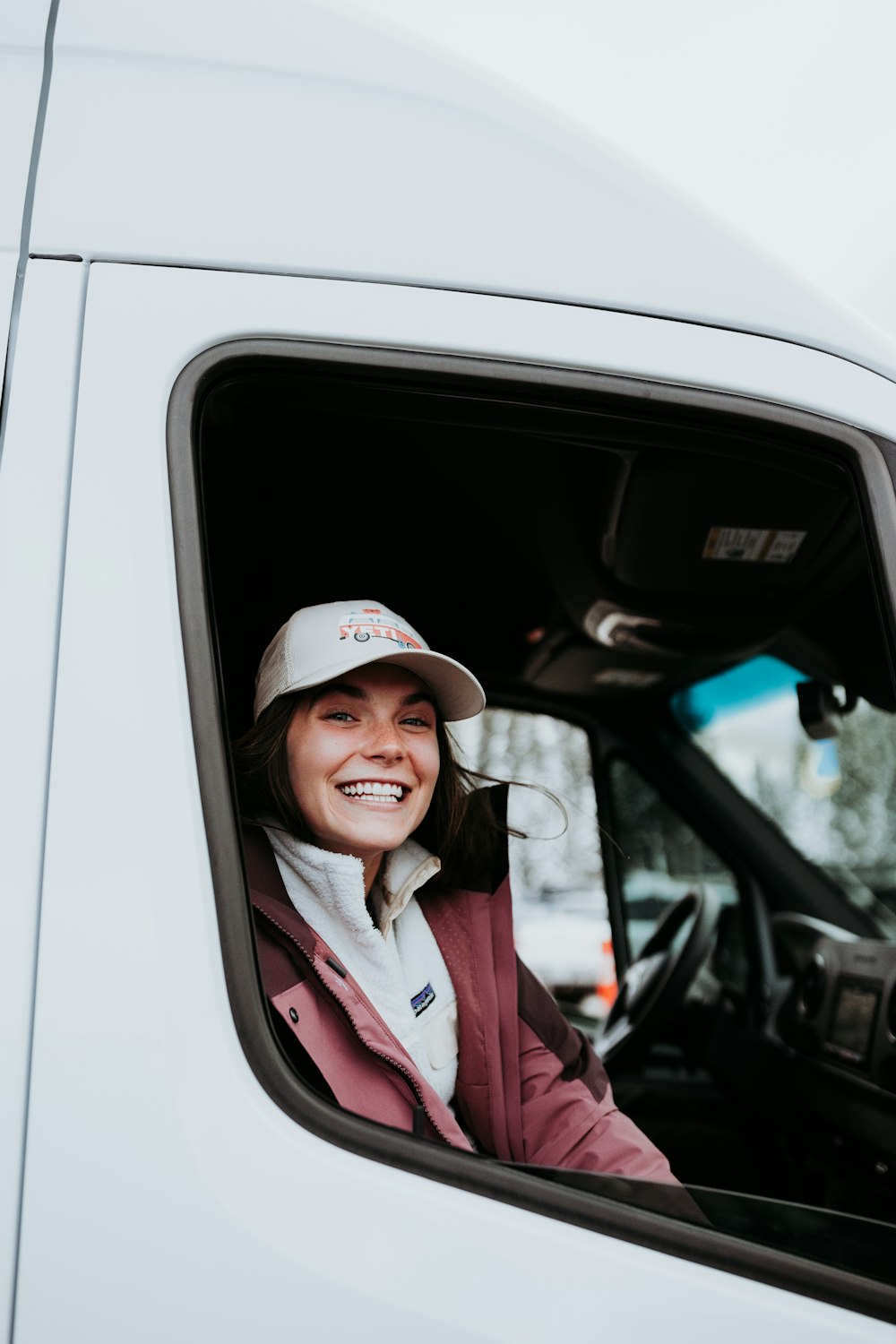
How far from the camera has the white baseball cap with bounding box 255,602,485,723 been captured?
4.45 ft

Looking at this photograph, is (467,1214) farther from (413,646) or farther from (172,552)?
(413,646)

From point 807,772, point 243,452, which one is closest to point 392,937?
point 243,452

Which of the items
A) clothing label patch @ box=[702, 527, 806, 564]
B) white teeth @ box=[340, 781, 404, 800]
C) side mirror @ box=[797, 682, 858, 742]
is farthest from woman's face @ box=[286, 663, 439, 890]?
side mirror @ box=[797, 682, 858, 742]

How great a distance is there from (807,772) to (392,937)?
5.73 feet

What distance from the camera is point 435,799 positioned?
5.55 ft

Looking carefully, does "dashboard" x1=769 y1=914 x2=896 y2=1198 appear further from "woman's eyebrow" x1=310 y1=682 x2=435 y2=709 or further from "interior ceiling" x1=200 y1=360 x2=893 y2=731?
"woman's eyebrow" x1=310 y1=682 x2=435 y2=709

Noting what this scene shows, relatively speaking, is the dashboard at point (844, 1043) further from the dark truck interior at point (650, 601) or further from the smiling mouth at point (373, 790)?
the smiling mouth at point (373, 790)

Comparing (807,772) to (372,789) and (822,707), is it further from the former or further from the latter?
(372,789)

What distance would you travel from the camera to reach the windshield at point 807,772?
274 cm

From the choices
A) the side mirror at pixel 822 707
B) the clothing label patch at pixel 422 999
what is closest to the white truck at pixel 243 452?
the clothing label patch at pixel 422 999

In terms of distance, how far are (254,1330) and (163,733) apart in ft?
1.58

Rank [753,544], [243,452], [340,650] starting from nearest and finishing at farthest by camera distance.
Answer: [340,650]
[243,452]
[753,544]

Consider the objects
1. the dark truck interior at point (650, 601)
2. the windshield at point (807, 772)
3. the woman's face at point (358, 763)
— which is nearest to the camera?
the dark truck interior at point (650, 601)

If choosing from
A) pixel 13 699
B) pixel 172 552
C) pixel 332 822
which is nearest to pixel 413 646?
pixel 332 822
